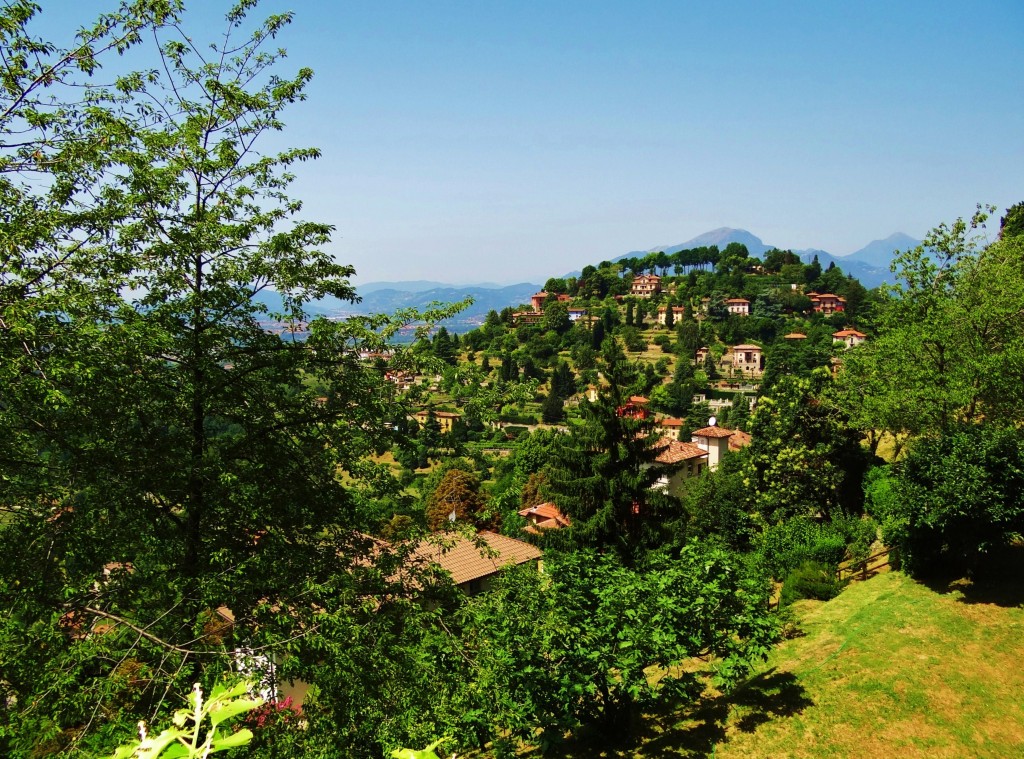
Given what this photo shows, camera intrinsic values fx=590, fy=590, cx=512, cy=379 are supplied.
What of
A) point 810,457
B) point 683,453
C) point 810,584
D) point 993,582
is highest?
point 993,582

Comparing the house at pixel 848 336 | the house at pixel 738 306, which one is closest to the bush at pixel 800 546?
the house at pixel 848 336

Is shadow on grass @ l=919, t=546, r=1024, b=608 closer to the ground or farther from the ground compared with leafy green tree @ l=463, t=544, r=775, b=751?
closer to the ground

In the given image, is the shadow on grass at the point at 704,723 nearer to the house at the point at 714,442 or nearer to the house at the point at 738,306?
the house at the point at 714,442

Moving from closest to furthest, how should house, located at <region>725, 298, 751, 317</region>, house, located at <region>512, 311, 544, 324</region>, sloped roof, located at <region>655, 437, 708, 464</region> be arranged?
sloped roof, located at <region>655, 437, 708, 464</region> → house, located at <region>725, 298, 751, 317</region> → house, located at <region>512, 311, 544, 324</region>

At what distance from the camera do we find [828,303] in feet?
379

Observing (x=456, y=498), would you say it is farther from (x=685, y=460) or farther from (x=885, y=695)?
(x=885, y=695)

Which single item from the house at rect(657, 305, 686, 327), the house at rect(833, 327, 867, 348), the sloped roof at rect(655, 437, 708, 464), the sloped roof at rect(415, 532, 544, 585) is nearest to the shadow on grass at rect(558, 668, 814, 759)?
the sloped roof at rect(415, 532, 544, 585)

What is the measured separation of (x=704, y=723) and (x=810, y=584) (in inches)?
268

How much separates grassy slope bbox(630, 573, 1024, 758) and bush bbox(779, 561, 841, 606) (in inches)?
108

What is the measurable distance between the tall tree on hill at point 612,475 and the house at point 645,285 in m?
126

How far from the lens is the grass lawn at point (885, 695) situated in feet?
26.1

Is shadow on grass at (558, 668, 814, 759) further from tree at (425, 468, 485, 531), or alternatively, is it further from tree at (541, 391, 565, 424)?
tree at (541, 391, 565, 424)

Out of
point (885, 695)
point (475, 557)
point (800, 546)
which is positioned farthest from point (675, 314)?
point (885, 695)

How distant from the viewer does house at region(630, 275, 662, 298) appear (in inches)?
5648
